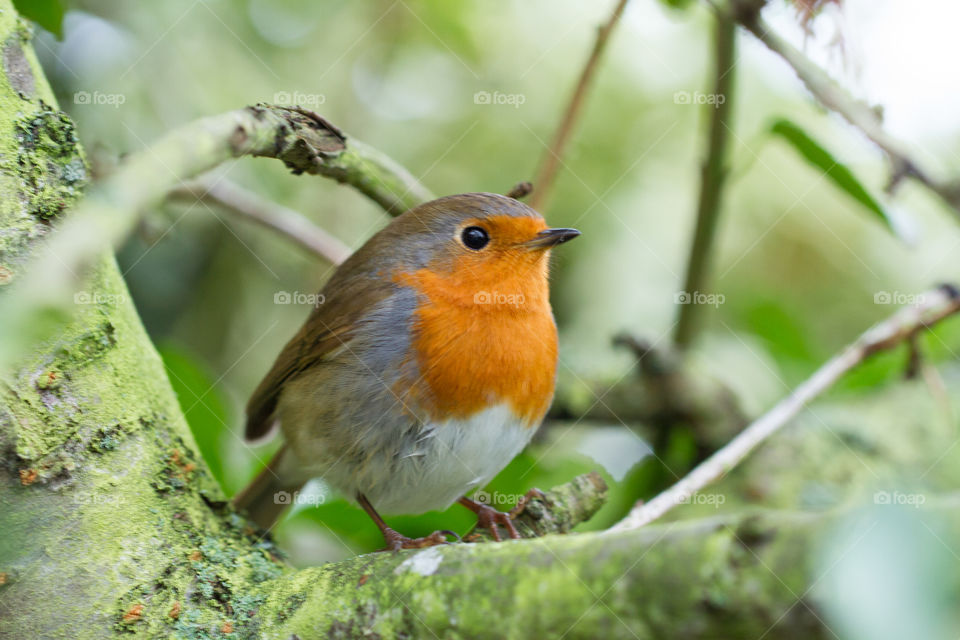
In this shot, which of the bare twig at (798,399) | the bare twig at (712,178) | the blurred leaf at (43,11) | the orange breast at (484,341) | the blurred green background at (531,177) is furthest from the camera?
the blurred green background at (531,177)

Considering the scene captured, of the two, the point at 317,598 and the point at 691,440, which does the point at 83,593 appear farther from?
the point at 691,440

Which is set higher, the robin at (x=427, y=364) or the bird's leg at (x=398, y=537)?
the robin at (x=427, y=364)

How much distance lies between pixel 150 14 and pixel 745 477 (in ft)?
12.0

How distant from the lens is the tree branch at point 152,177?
0.89m

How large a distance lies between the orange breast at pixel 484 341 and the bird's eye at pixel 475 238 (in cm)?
9

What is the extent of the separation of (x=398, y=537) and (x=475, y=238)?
1.07 m

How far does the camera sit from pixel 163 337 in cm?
430

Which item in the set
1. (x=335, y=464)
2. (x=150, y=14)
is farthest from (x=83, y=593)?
(x=150, y=14)

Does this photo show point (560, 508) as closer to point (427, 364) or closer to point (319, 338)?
point (427, 364)

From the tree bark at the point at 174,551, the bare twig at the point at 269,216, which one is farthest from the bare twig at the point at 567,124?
the tree bark at the point at 174,551

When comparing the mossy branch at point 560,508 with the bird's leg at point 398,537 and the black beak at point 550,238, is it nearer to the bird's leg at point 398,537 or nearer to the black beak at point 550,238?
the bird's leg at point 398,537

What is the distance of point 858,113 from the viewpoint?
250 cm

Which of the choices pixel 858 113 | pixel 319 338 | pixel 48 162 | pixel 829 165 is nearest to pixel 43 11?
pixel 48 162

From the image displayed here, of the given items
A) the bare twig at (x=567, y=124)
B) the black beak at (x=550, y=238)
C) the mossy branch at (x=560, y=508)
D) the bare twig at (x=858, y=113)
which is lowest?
the mossy branch at (x=560, y=508)
